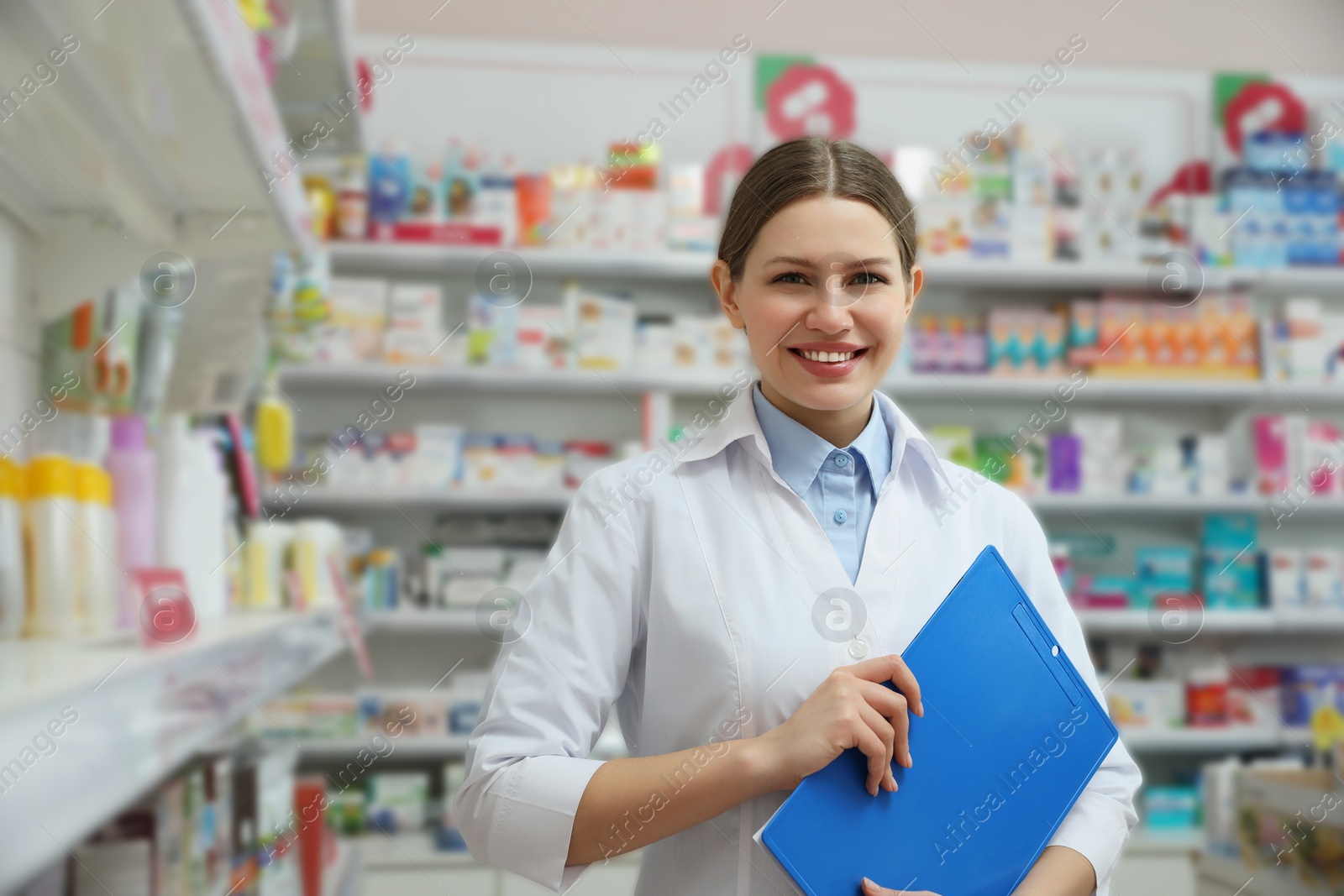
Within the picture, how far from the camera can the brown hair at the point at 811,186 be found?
1.11m

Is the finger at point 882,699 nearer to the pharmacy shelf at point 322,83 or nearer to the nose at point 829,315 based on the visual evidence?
the nose at point 829,315

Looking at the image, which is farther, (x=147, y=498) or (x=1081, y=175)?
(x=1081, y=175)

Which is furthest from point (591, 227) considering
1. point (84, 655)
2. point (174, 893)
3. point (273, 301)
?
point (84, 655)

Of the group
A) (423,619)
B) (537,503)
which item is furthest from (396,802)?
(537,503)

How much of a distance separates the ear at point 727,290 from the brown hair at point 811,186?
1cm

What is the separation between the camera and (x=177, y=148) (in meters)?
1.51

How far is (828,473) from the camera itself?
46.3 inches

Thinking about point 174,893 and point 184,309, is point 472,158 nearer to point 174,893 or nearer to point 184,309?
point 184,309

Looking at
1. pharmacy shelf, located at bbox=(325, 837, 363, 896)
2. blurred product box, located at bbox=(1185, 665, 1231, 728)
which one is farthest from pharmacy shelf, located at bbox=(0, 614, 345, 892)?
blurred product box, located at bbox=(1185, 665, 1231, 728)

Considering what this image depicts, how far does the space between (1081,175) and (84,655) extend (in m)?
3.89

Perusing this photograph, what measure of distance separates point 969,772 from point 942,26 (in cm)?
396

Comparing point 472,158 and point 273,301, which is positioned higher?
point 472,158

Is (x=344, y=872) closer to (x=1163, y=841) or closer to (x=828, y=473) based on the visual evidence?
(x=828, y=473)

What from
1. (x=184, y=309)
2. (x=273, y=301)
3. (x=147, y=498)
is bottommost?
(x=147, y=498)
